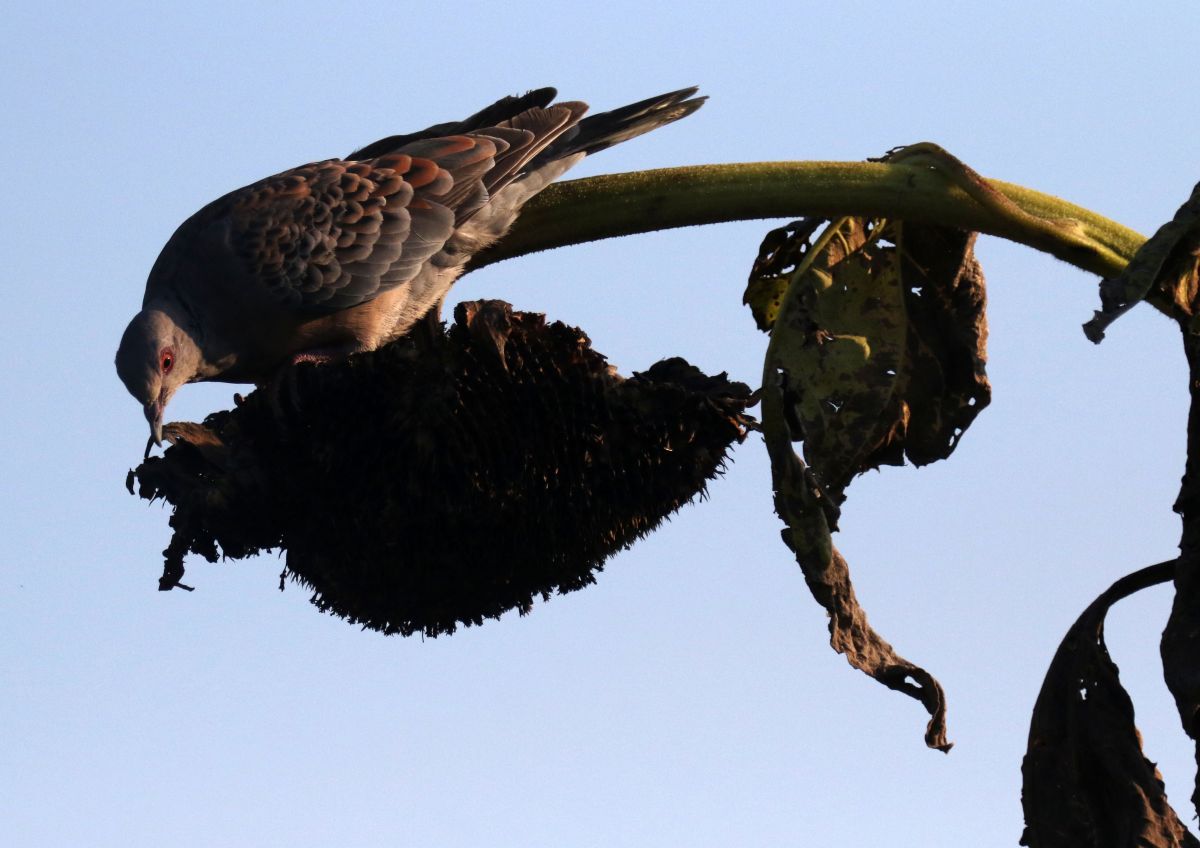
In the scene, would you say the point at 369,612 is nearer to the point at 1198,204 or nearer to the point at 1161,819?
the point at 1161,819

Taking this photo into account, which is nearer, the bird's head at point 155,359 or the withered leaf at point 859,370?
the withered leaf at point 859,370

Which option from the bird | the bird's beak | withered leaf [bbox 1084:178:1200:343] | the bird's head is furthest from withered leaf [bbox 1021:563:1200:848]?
the bird's head

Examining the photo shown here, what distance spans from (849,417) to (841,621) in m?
0.63

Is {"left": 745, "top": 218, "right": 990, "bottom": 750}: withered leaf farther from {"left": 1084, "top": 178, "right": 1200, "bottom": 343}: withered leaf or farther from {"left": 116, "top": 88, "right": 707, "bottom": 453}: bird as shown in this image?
{"left": 116, "top": 88, "right": 707, "bottom": 453}: bird

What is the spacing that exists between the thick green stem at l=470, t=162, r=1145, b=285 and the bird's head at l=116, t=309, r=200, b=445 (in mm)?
2099

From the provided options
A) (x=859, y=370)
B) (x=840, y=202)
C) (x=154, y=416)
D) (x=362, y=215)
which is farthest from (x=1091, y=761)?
(x=362, y=215)

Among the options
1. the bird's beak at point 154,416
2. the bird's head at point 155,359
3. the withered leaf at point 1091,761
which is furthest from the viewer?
the bird's head at point 155,359

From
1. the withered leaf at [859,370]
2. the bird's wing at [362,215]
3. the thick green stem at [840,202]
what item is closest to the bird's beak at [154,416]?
the bird's wing at [362,215]

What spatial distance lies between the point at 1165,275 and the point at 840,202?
863mm

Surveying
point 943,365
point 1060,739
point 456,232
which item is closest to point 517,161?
point 456,232

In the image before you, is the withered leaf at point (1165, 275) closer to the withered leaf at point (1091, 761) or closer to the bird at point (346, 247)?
the withered leaf at point (1091, 761)

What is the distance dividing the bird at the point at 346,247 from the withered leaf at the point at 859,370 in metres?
1.40

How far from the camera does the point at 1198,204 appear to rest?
A: 369 centimetres

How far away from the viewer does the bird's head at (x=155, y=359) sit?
5258 millimetres
